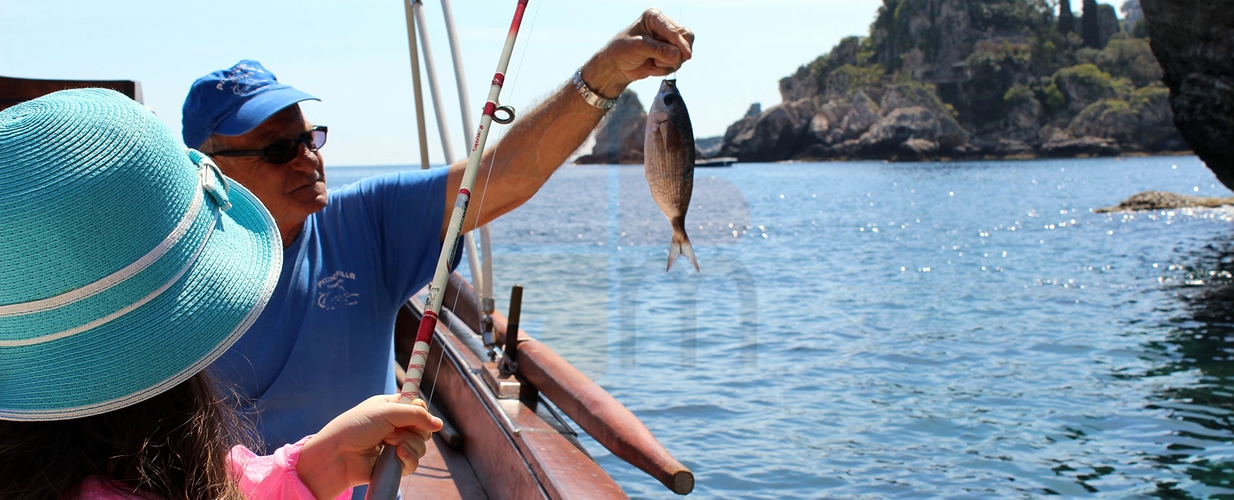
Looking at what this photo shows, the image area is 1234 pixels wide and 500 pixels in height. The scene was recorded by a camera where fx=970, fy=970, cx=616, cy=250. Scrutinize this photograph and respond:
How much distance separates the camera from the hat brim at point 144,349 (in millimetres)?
1096

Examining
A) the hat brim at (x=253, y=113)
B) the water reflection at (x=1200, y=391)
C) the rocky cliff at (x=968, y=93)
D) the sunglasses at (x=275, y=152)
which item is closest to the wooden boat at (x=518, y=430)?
the sunglasses at (x=275, y=152)

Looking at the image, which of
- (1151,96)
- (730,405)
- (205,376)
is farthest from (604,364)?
(1151,96)

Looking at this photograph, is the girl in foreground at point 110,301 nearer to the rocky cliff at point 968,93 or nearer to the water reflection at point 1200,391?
the water reflection at point 1200,391

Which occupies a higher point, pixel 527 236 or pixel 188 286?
pixel 188 286

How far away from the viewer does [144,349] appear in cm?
113

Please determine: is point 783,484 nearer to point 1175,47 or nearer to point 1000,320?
point 1000,320

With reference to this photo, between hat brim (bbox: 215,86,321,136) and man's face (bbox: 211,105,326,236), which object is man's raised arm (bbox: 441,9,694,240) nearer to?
man's face (bbox: 211,105,326,236)

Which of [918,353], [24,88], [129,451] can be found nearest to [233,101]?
[129,451]

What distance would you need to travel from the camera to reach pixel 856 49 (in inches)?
4414

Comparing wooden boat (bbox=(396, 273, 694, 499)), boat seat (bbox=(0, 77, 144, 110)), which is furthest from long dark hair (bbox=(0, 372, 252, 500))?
boat seat (bbox=(0, 77, 144, 110))

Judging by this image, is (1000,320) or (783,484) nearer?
(783,484)

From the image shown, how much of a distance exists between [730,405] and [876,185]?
57.7 m

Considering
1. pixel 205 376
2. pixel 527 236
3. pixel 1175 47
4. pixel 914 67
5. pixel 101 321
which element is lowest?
pixel 527 236

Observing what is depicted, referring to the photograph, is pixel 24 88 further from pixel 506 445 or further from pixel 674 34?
pixel 674 34
